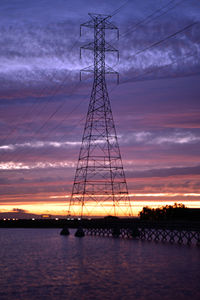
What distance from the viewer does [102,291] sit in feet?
115

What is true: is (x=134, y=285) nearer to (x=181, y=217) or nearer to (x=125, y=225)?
(x=125, y=225)

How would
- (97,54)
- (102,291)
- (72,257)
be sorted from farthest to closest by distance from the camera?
(97,54)
(72,257)
(102,291)

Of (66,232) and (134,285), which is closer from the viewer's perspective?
(134,285)

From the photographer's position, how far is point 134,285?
37.9 m

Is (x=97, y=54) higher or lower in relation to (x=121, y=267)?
higher

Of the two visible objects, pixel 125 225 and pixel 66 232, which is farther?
pixel 66 232

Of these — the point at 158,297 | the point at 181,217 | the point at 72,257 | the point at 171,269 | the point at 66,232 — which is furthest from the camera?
the point at 181,217

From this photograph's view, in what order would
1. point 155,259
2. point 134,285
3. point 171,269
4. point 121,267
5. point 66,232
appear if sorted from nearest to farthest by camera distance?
1. point 134,285
2. point 171,269
3. point 121,267
4. point 155,259
5. point 66,232

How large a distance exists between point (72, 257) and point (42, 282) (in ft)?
77.2

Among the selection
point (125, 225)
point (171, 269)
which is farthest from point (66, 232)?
point (171, 269)

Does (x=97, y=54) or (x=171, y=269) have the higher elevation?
(x=97, y=54)

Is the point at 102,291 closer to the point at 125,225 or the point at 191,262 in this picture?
the point at 191,262

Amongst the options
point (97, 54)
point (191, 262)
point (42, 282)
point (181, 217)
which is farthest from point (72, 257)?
point (181, 217)

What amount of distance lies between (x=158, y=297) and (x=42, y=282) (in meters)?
12.3
